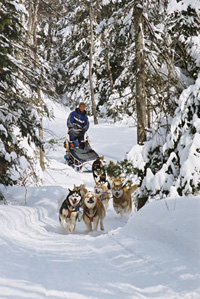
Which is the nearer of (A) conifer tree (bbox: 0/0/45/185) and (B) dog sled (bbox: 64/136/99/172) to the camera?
(A) conifer tree (bbox: 0/0/45/185)

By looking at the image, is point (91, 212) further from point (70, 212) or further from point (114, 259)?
point (114, 259)

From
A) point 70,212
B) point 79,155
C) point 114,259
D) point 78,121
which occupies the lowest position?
point 79,155

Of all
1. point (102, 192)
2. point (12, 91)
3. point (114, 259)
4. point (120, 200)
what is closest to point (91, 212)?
point (120, 200)

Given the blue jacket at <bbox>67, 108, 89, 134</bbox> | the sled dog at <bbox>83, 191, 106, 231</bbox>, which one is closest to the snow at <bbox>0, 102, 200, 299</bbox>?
the sled dog at <bbox>83, 191, 106, 231</bbox>

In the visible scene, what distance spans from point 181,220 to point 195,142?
1712mm

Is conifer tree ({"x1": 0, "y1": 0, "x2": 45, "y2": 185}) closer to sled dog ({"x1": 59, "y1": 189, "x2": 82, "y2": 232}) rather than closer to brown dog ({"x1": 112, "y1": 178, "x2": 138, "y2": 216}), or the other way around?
sled dog ({"x1": 59, "y1": 189, "x2": 82, "y2": 232})

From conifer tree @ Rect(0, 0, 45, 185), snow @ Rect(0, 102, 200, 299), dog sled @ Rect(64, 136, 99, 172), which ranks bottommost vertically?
dog sled @ Rect(64, 136, 99, 172)

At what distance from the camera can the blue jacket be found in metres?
15.5

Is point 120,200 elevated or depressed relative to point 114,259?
depressed

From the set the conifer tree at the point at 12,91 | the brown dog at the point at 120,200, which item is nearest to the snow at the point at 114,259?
the conifer tree at the point at 12,91

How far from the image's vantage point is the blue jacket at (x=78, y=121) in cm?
1547

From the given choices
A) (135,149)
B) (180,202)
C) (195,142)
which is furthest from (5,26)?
(180,202)

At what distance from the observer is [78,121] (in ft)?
51.0

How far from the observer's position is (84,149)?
15.6 m
